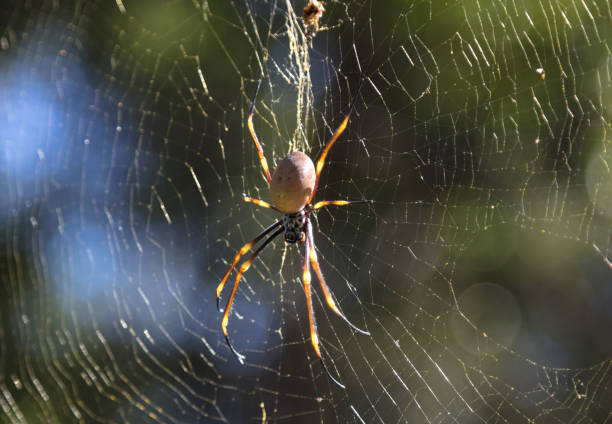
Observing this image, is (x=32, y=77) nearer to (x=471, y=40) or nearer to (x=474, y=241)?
(x=471, y=40)

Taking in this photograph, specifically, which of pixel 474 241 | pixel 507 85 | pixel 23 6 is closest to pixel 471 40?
pixel 507 85

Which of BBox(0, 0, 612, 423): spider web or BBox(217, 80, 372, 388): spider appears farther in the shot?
BBox(0, 0, 612, 423): spider web

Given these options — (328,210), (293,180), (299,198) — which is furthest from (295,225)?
(328,210)

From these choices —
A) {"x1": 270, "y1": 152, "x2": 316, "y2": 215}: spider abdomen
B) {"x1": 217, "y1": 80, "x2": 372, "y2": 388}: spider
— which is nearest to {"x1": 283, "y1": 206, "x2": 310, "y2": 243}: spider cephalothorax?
{"x1": 217, "y1": 80, "x2": 372, "y2": 388}: spider

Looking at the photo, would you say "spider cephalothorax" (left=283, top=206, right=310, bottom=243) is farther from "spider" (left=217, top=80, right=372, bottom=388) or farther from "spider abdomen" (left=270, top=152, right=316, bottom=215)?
"spider abdomen" (left=270, top=152, right=316, bottom=215)

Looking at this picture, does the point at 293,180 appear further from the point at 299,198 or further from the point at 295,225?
the point at 295,225
